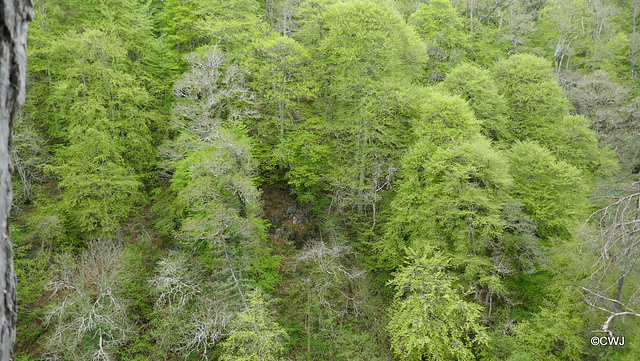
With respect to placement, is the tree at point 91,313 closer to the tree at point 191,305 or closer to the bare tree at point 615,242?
the tree at point 191,305

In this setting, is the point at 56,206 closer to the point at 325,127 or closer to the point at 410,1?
the point at 325,127

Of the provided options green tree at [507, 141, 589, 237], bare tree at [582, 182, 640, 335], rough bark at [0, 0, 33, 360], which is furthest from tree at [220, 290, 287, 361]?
green tree at [507, 141, 589, 237]

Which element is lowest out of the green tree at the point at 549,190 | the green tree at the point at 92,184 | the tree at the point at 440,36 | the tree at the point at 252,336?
the tree at the point at 252,336

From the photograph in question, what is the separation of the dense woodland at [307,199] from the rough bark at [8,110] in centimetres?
1044

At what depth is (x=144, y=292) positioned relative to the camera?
14953 millimetres

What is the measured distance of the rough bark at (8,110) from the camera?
1.57m

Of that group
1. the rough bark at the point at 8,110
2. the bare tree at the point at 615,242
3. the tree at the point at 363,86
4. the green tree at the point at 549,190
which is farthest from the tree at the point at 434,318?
the rough bark at the point at 8,110

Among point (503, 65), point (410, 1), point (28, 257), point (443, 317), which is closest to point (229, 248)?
point (443, 317)

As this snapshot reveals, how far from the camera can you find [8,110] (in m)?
1.66

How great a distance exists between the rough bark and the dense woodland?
10440 millimetres

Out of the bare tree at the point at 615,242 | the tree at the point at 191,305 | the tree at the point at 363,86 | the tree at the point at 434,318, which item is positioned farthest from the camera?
the tree at the point at 363,86

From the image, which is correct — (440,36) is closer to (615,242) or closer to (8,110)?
(615,242)

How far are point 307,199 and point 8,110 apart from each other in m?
17.1

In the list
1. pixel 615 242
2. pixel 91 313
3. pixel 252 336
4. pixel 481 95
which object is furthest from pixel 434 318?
pixel 91 313
